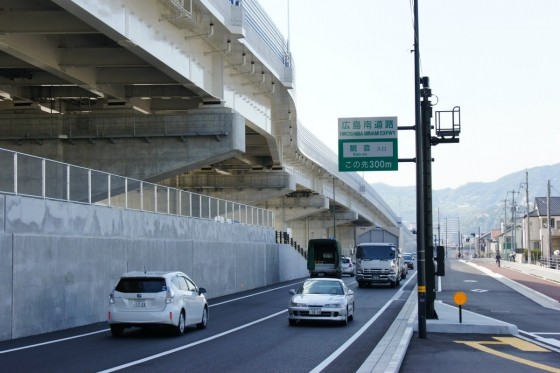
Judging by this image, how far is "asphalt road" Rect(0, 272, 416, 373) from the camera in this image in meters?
15.7

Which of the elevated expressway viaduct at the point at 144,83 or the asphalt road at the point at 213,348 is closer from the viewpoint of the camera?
the asphalt road at the point at 213,348

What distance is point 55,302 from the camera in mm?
24156

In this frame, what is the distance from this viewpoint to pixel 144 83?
31.6 m

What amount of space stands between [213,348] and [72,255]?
27.0ft

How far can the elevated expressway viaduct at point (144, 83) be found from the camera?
2431cm

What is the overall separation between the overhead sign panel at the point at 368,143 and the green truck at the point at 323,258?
31861mm

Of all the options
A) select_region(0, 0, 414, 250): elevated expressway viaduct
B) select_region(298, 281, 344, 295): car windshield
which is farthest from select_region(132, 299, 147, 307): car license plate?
select_region(0, 0, 414, 250): elevated expressway viaduct

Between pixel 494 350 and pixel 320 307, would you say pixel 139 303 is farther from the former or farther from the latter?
pixel 494 350

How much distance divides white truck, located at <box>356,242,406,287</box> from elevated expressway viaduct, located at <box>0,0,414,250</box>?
760 centimetres

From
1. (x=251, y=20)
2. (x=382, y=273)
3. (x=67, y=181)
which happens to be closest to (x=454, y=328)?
(x=67, y=181)

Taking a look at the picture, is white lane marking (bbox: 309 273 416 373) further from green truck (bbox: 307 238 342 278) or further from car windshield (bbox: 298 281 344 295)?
green truck (bbox: 307 238 342 278)

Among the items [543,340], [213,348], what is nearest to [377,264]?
[543,340]

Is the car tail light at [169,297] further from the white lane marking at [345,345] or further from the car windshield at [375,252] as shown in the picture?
the car windshield at [375,252]

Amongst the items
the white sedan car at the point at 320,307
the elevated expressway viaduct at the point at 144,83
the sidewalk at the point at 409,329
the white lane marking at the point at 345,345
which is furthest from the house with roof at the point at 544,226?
the white sedan car at the point at 320,307
